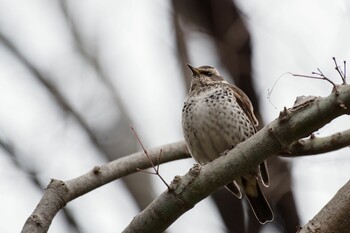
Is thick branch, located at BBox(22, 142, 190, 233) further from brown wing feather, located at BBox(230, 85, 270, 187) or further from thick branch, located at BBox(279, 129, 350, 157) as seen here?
thick branch, located at BBox(279, 129, 350, 157)

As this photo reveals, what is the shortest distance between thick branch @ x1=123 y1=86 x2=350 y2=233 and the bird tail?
97.7 inches

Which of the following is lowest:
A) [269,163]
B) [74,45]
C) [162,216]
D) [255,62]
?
[162,216]

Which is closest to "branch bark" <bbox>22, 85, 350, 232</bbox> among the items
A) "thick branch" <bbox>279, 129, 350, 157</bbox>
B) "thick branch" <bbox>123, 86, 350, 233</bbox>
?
"thick branch" <bbox>123, 86, 350, 233</bbox>

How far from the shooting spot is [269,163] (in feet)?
20.8

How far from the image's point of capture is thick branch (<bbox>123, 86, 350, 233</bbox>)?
3.58 metres

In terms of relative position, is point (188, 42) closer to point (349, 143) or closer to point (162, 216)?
point (349, 143)

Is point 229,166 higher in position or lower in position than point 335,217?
higher

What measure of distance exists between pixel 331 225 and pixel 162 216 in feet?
3.20

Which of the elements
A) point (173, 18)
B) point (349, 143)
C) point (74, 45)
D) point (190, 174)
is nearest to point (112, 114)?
point (74, 45)

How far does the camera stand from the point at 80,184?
15.4ft

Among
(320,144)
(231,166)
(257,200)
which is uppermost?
(257,200)

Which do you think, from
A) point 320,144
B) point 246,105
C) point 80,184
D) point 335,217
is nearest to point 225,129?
point 246,105

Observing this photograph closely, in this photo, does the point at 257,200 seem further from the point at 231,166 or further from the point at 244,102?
the point at 231,166

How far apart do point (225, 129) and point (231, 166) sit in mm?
2195
